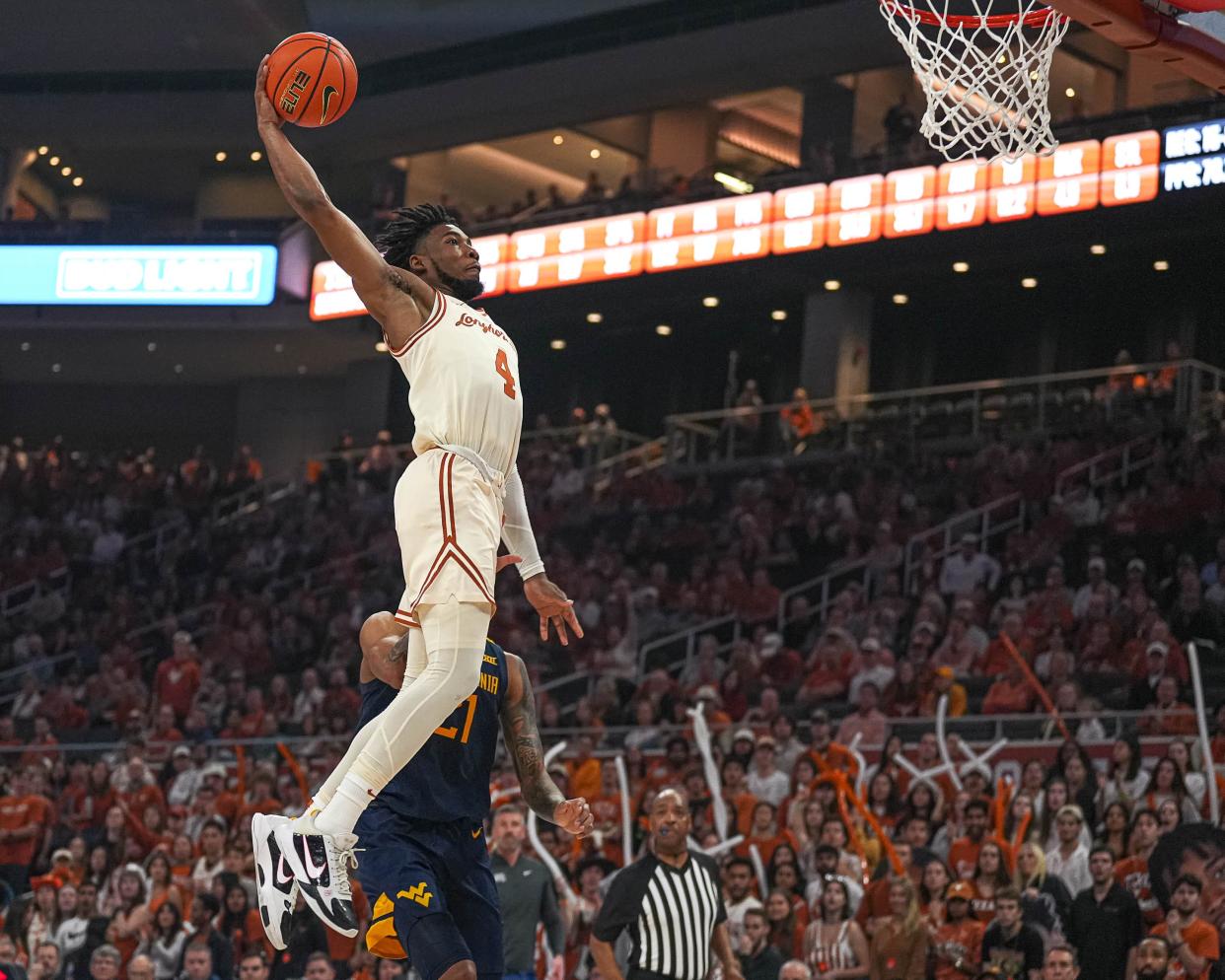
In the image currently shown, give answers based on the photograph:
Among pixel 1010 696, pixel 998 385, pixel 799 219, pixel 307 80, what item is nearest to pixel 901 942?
pixel 1010 696

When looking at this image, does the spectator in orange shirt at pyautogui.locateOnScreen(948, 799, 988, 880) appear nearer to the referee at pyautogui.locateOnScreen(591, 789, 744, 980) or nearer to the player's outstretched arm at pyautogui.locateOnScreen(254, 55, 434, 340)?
the referee at pyautogui.locateOnScreen(591, 789, 744, 980)

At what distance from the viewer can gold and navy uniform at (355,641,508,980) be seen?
19.6ft

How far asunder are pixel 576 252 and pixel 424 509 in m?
21.2

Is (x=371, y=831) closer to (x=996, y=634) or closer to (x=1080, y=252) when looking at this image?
(x=996, y=634)

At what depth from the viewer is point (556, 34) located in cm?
2955

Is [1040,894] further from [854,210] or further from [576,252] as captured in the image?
[576,252]

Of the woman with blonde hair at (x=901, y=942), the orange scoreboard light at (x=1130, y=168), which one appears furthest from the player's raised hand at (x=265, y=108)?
the orange scoreboard light at (x=1130, y=168)

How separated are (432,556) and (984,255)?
2066 centimetres

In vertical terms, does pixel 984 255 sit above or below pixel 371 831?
above

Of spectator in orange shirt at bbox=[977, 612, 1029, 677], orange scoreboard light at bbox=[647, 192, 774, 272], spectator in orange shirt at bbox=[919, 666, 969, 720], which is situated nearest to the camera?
A: spectator in orange shirt at bbox=[919, 666, 969, 720]

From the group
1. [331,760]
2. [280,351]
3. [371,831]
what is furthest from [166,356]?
[371,831]

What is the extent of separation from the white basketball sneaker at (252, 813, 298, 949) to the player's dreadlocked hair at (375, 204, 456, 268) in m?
1.84

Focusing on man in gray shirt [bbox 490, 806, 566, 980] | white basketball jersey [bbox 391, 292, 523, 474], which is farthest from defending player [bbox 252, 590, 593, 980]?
man in gray shirt [bbox 490, 806, 566, 980]

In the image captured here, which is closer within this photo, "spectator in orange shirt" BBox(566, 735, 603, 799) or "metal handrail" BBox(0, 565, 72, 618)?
"spectator in orange shirt" BBox(566, 735, 603, 799)
